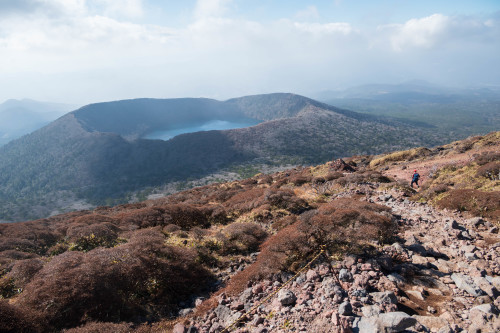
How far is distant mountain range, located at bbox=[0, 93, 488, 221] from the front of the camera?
9262cm

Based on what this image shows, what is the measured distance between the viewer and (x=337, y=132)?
12131cm

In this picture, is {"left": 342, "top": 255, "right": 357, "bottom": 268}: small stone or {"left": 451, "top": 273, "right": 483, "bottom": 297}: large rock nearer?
{"left": 451, "top": 273, "right": 483, "bottom": 297}: large rock

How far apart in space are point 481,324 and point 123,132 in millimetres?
206422

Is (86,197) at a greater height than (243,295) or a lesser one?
lesser

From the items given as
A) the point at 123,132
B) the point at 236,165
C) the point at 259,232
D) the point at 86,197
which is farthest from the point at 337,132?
the point at 123,132

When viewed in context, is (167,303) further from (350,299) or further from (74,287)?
(350,299)

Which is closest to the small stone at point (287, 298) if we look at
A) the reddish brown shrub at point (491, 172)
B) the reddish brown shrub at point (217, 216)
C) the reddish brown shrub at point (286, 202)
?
the reddish brown shrub at point (286, 202)

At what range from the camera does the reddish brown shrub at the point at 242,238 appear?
1002 centimetres

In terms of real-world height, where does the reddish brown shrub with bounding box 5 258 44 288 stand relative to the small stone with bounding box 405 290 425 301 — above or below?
above

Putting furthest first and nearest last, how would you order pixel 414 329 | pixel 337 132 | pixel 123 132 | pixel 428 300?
1. pixel 123 132
2. pixel 337 132
3. pixel 428 300
4. pixel 414 329

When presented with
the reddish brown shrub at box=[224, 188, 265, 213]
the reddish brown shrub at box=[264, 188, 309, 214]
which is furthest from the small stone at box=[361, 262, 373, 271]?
the reddish brown shrub at box=[224, 188, 265, 213]

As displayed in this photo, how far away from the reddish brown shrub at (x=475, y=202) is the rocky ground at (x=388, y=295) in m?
1.86

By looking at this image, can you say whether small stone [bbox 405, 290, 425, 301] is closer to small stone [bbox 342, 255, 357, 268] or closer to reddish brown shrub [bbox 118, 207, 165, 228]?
small stone [bbox 342, 255, 357, 268]

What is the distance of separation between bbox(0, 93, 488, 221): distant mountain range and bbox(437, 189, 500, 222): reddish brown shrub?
8282 centimetres
